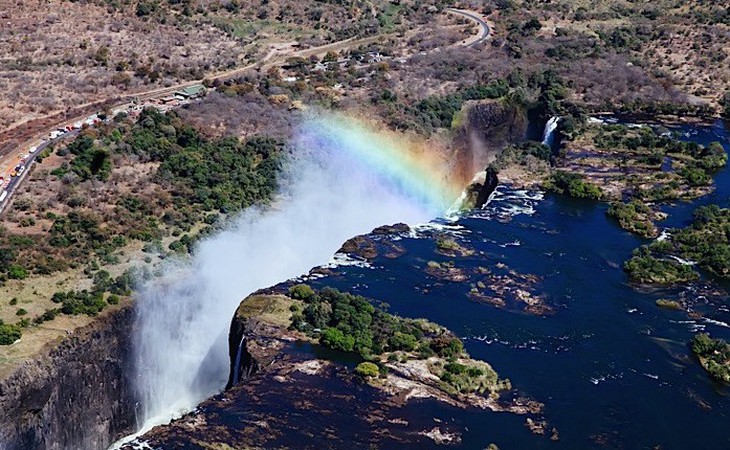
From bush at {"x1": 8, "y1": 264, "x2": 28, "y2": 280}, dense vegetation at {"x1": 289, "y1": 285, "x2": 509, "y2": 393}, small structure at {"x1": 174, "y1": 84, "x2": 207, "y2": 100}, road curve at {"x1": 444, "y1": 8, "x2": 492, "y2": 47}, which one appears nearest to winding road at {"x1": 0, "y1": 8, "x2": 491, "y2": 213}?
road curve at {"x1": 444, "y1": 8, "x2": 492, "y2": 47}

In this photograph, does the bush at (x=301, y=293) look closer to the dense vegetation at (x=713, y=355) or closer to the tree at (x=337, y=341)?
the tree at (x=337, y=341)

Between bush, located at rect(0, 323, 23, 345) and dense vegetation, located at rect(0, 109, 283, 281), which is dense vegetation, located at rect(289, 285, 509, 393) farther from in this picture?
bush, located at rect(0, 323, 23, 345)

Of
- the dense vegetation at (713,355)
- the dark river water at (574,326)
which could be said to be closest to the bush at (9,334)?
the dark river water at (574,326)

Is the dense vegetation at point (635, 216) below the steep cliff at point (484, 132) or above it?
below

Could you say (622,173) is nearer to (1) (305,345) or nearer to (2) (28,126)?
(1) (305,345)

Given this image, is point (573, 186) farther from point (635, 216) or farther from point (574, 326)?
point (574, 326)

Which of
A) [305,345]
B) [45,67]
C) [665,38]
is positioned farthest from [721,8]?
[305,345]
